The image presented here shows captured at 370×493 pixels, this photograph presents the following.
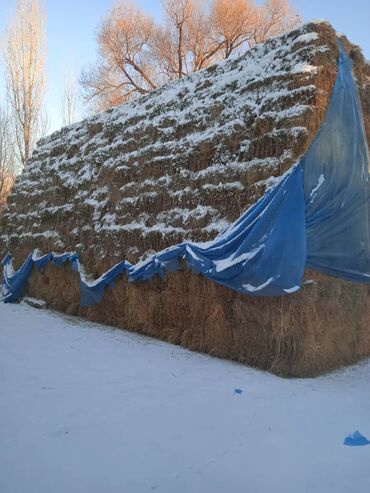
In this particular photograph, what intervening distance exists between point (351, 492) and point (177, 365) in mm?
2929

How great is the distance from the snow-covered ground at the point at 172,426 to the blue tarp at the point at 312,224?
3.52 feet

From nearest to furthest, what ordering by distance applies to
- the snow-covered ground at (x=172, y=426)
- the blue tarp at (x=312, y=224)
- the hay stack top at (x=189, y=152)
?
1. the snow-covered ground at (x=172, y=426)
2. the blue tarp at (x=312, y=224)
3. the hay stack top at (x=189, y=152)

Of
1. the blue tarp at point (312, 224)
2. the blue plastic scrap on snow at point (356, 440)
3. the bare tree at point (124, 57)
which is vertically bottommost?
the blue plastic scrap on snow at point (356, 440)

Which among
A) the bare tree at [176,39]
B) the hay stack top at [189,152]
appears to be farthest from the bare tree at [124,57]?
the hay stack top at [189,152]

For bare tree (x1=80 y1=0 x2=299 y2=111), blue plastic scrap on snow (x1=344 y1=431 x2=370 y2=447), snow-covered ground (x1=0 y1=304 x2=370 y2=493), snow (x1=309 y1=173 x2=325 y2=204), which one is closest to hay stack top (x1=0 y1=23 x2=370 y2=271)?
snow (x1=309 y1=173 x2=325 y2=204)

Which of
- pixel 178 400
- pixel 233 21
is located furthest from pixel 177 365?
pixel 233 21

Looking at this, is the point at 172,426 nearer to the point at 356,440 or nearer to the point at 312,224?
the point at 356,440

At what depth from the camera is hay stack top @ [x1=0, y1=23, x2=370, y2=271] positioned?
5.65 metres

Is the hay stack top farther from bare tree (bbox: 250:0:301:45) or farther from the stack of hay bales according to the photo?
bare tree (bbox: 250:0:301:45)

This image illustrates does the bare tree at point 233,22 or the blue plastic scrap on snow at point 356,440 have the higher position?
the bare tree at point 233,22

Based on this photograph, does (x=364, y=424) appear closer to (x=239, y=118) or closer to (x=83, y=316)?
(x=239, y=118)

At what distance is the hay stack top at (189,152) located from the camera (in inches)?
222

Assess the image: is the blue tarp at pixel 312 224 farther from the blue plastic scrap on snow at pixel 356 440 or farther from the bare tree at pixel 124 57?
the bare tree at pixel 124 57

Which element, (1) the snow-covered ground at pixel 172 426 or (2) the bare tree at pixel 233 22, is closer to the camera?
(1) the snow-covered ground at pixel 172 426
